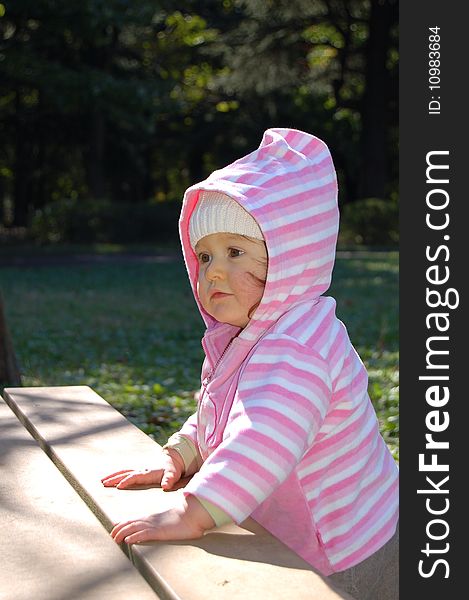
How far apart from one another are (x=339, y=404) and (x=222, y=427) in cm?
29

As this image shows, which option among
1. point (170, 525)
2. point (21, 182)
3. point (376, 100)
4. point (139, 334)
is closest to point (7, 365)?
point (139, 334)

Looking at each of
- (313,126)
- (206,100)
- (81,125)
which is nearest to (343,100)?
(313,126)

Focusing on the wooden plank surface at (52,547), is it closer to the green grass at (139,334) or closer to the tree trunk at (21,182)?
the green grass at (139,334)

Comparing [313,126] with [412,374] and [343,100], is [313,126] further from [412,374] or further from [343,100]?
[412,374]

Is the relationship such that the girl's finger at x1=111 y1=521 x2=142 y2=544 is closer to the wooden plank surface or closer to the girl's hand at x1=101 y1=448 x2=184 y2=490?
the wooden plank surface

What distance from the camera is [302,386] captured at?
2.37 metres

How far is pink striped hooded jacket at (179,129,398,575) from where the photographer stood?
238 cm

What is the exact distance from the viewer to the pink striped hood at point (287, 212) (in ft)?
8.41

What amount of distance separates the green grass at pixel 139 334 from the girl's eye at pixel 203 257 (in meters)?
3.65

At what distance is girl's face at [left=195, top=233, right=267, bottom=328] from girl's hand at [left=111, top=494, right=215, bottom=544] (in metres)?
0.60

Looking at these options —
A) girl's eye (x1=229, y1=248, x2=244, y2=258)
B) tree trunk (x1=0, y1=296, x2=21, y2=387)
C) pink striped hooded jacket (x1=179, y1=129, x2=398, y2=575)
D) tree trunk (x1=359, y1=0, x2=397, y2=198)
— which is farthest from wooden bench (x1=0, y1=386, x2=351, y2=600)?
tree trunk (x1=359, y1=0, x2=397, y2=198)

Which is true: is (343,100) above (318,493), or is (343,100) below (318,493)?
above

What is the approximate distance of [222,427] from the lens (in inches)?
104

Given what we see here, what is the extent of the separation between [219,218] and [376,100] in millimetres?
29310
